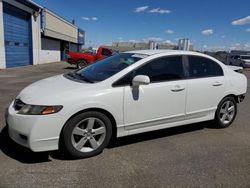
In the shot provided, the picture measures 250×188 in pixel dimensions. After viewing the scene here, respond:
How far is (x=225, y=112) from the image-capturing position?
5336 mm

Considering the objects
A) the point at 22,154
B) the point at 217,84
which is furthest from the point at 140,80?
the point at 22,154

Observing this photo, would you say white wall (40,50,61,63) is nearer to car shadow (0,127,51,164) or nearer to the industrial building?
the industrial building

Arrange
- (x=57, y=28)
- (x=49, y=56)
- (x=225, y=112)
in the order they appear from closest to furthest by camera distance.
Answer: (x=225, y=112), (x=49, y=56), (x=57, y=28)

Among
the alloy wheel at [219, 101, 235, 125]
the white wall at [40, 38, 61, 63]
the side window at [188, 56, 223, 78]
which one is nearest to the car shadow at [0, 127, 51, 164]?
the side window at [188, 56, 223, 78]

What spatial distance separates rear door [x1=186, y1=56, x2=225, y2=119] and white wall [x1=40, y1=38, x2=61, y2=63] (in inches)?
Answer: 867

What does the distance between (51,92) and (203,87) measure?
2.71 meters

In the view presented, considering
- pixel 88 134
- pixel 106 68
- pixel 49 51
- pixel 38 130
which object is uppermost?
pixel 49 51

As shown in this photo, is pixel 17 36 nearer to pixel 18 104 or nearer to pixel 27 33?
pixel 27 33

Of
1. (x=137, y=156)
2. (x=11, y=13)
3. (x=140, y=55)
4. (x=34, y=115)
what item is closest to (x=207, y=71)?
(x=140, y=55)

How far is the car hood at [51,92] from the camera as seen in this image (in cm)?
343

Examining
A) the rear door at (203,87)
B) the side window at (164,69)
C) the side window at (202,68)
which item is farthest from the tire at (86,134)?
the side window at (202,68)

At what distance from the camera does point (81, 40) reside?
4547cm

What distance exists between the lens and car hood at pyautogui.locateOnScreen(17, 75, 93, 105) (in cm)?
343

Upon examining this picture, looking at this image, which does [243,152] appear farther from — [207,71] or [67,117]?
[67,117]
